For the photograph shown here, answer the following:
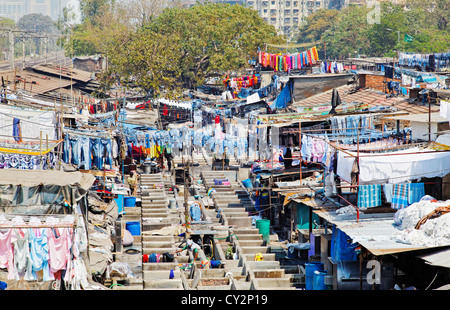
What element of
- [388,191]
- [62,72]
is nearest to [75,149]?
[388,191]

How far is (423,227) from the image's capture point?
1403 centimetres

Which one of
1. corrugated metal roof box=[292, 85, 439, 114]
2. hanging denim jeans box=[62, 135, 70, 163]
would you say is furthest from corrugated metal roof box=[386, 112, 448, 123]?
hanging denim jeans box=[62, 135, 70, 163]

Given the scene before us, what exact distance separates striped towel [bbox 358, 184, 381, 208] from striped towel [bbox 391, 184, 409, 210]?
377mm

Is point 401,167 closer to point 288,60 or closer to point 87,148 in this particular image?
point 87,148

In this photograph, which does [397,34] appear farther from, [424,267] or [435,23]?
[424,267]

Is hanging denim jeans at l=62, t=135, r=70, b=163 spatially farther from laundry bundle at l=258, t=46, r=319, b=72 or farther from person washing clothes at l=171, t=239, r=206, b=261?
laundry bundle at l=258, t=46, r=319, b=72

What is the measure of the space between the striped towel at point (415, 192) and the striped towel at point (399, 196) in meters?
0.10

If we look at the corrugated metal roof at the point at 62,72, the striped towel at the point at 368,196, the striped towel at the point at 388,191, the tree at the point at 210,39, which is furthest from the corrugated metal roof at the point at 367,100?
the tree at the point at 210,39

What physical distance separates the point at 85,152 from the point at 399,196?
11.5m

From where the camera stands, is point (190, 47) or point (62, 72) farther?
point (190, 47)

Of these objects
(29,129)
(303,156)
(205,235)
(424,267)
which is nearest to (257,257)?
(205,235)

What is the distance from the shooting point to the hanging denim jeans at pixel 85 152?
22.7m

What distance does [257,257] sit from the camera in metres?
19.1

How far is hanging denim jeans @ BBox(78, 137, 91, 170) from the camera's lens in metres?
22.7
